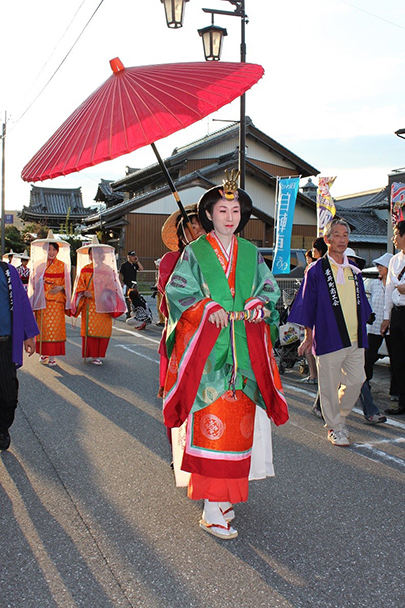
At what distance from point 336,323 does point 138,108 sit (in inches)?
104

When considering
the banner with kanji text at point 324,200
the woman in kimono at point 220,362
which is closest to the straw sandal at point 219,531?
the woman in kimono at point 220,362

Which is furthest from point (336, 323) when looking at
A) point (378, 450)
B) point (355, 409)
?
point (355, 409)

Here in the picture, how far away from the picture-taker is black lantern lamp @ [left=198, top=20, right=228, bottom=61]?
10.7 m

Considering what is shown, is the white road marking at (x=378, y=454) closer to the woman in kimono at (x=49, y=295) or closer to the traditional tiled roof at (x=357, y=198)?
the woman in kimono at (x=49, y=295)

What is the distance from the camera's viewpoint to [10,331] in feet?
15.2

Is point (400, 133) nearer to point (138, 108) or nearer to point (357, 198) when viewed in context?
point (138, 108)

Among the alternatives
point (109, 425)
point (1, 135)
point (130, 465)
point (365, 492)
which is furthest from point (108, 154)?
point (1, 135)

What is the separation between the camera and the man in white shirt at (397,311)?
5758mm

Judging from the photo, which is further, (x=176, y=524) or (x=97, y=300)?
(x=97, y=300)

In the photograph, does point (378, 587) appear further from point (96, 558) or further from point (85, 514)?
point (85, 514)

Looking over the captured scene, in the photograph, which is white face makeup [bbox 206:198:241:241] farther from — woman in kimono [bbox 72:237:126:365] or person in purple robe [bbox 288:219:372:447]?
woman in kimono [bbox 72:237:126:365]

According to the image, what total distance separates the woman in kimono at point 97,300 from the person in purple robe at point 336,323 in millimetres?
4652

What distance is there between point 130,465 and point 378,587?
2.21 metres

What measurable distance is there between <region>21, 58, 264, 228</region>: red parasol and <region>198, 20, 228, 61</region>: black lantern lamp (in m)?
7.95
